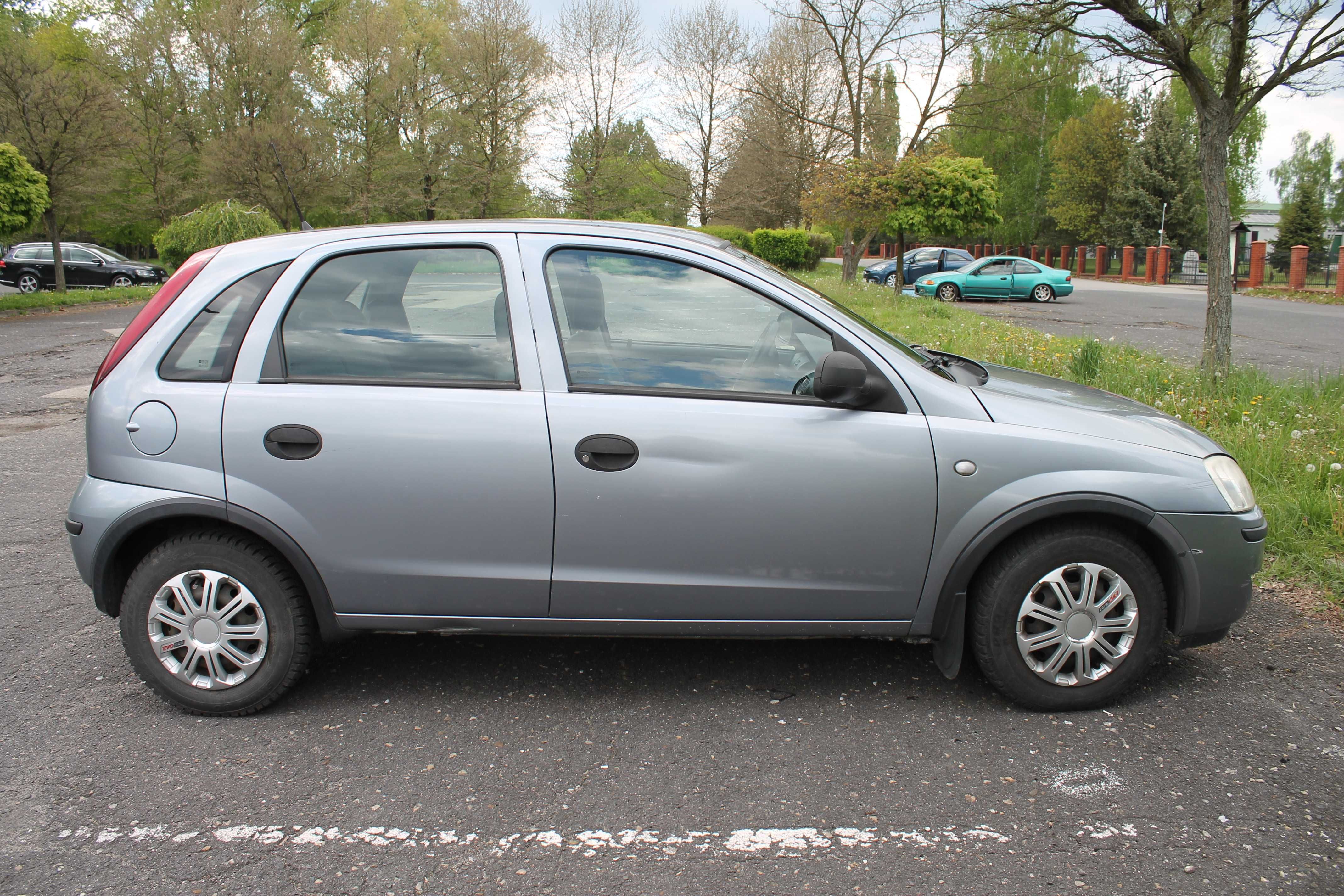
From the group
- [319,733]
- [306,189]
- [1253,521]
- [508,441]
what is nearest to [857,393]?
[508,441]

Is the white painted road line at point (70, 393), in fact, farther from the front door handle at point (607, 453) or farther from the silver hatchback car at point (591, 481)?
the front door handle at point (607, 453)

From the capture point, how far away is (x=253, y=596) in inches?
134

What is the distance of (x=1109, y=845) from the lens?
2.72 m

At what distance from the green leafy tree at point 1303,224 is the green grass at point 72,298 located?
41935mm

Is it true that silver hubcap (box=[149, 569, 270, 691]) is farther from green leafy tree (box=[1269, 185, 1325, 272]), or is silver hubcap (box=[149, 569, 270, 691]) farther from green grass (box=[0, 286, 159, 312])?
green leafy tree (box=[1269, 185, 1325, 272])

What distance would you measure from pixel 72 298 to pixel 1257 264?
38614mm

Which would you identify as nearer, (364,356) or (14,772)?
(14,772)

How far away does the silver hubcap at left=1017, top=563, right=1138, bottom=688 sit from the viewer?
3.38 m

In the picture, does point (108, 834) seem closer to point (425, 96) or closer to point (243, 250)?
point (243, 250)

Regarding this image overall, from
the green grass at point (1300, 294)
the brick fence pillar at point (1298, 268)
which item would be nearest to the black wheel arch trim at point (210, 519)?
the green grass at point (1300, 294)

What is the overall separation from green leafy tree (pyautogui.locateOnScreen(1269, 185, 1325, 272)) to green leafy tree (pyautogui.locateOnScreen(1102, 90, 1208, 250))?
21.8 ft

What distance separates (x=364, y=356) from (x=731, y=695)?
188 cm

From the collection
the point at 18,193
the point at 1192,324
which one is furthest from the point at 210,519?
the point at 1192,324

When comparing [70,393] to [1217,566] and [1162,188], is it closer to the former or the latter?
[1217,566]
